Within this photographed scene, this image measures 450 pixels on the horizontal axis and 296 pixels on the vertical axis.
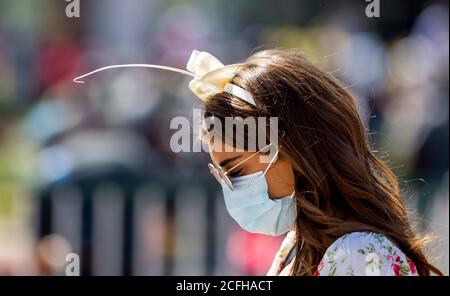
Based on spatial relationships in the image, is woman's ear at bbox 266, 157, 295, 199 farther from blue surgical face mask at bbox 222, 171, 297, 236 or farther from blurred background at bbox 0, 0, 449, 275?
blurred background at bbox 0, 0, 449, 275

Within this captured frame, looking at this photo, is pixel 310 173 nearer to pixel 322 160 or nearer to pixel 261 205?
pixel 322 160

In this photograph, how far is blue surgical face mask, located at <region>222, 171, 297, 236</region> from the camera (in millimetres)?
2207

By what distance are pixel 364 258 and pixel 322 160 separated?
0.28m

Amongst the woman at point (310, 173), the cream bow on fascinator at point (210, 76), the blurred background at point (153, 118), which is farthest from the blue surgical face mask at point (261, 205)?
the blurred background at point (153, 118)

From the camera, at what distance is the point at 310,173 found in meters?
2.04

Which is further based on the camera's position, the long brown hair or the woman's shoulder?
the long brown hair

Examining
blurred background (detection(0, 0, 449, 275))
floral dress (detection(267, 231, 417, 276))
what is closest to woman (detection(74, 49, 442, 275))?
floral dress (detection(267, 231, 417, 276))

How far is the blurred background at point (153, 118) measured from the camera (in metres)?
5.08

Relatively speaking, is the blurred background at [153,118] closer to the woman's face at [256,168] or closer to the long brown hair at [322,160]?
the woman's face at [256,168]

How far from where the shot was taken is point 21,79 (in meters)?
6.06

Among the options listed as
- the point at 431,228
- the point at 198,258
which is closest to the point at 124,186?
the point at 198,258

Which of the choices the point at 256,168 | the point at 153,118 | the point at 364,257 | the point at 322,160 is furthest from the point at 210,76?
the point at 153,118

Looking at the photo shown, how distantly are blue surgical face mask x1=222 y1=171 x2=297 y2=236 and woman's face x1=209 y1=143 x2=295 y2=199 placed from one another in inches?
0.5
